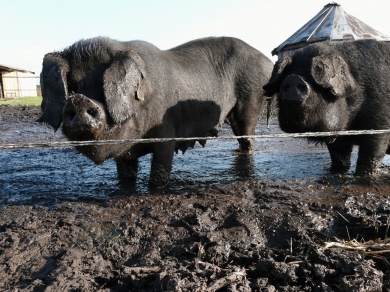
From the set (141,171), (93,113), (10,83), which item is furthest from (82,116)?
(10,83)

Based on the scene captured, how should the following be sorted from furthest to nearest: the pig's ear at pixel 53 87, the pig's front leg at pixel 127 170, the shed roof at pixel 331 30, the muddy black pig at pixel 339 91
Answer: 1. the shed roof at pixel 331 30
2. the pig's front leg at pixel 127 170
3. the muddy black pig at pixel 339 91
4. the pig's ear at pixel 53 87

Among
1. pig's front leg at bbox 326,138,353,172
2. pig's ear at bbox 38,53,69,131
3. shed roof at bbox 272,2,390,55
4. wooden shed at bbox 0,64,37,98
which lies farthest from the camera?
wooden shed at bbox 0,64,37,98

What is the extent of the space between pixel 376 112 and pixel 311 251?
81.6 inches

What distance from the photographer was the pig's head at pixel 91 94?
9.17 ft

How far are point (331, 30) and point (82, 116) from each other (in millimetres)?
18505

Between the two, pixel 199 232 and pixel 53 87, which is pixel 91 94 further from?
pixel 199 232

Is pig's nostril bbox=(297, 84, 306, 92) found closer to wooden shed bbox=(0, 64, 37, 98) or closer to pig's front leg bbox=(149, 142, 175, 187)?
pig's front leg bbox=(149, 142, 175, 187)

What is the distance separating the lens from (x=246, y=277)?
82.7 inches

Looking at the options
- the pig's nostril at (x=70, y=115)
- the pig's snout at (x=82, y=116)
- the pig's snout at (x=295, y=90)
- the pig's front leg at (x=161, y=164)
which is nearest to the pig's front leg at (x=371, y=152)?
the pig's snout at (x=295, y=90)

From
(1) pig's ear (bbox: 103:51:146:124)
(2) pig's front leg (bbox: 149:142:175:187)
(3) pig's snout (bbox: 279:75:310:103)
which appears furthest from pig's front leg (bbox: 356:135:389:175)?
(1) pig's ear (bbox: 103:51:146:124)

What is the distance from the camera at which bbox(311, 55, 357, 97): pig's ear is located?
3.38 meters

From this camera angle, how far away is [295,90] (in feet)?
10.8

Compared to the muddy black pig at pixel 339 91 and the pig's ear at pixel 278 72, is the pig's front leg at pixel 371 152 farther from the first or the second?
the pig's ear at pixel 278 72

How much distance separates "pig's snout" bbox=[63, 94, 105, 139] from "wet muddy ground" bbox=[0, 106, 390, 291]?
0.68 m
